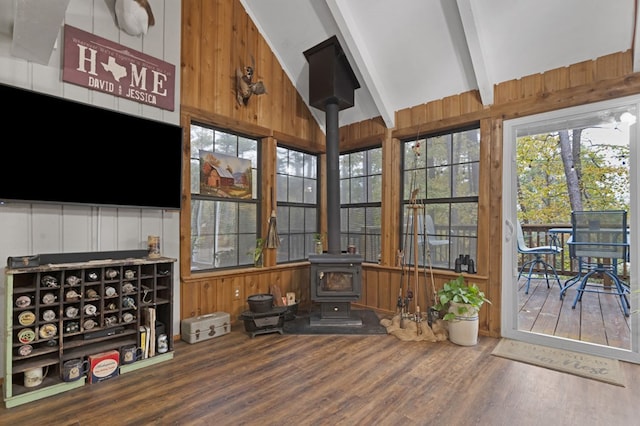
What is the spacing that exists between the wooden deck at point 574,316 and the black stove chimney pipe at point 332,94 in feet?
7.48

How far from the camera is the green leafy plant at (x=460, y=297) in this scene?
313 centimetres

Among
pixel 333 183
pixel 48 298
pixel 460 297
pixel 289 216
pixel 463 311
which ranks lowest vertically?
pixel 463 311

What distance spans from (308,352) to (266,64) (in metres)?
3.46

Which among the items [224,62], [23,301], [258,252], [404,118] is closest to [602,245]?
[404,118]

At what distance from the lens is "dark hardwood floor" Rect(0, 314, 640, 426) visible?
6.43ft

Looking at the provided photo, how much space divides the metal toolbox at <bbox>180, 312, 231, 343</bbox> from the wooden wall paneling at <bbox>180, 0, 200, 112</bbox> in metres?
2.18

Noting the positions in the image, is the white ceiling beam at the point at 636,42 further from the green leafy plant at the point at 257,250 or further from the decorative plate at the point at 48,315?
the decorative plate at the point at 48,315

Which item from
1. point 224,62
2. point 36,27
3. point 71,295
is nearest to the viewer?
point 36,27

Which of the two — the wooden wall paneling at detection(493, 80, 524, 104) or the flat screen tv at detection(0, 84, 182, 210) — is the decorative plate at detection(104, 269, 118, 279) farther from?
the wooden wall paneling at detection(493, 80, 524, 104)

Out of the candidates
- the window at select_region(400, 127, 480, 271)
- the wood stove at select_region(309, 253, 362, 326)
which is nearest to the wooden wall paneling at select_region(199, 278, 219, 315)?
the wood stove at select_region(309, 253, 362, 326)

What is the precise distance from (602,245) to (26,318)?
4808mm

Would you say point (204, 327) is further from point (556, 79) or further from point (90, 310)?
point (556, 79)

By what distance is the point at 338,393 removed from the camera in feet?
7.38

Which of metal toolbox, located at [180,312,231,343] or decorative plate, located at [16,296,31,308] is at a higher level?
decorative plate, located at [16,296,31,308]
